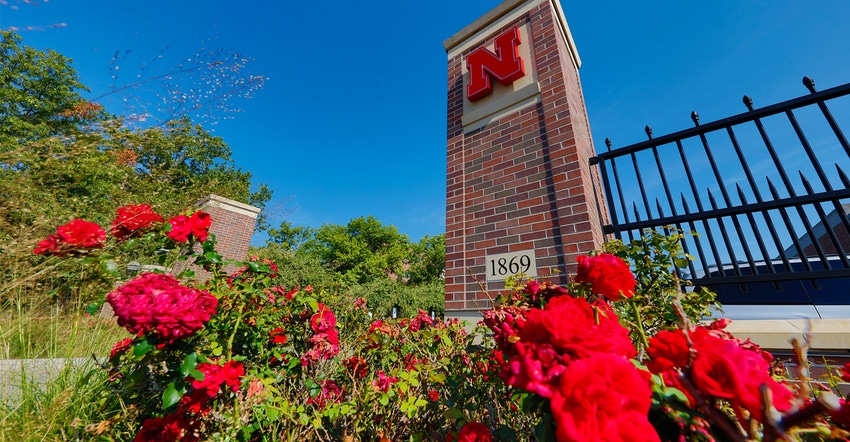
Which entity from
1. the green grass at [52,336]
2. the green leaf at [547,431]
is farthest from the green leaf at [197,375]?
the green grass at [52,336]

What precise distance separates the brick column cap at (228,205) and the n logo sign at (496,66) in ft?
31.5

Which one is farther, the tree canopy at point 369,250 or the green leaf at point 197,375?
the tree canopy at point 369,250

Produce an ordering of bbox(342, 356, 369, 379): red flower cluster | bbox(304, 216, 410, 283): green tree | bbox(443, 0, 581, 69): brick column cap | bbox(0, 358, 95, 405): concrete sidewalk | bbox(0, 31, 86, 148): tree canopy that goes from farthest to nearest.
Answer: bbox(304, 216, 410, 283): green tree < bbox(0, 31, 86, 148): tree canopy < bbox(443, 0, 581, 69): brick column cap < bbox(342, 356, 369, 379): red flower cluster < bbox(0, 358, 95, 405): concrete sidewalk

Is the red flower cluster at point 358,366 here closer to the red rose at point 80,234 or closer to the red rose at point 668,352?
the red rose at point 80,234

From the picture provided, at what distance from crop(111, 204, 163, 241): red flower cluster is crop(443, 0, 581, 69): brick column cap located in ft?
14.7

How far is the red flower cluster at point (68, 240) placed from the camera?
4.70ft

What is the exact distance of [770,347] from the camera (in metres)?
2.04

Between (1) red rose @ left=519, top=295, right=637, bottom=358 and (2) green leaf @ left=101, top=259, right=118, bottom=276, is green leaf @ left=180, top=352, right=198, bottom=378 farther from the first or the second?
(1) red rose @ left=519, top=295, right=637, bottom=358

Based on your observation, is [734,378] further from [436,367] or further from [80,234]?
[80,234]

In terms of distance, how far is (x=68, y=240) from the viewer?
56.7 inches

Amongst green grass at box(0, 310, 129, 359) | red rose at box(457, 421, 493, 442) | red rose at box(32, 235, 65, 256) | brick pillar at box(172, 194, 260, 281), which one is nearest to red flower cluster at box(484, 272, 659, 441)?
red rose at box(457, 421, 493, 442)

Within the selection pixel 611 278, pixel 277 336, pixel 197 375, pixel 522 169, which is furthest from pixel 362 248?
pixel 611 278

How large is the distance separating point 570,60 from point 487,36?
1213mm

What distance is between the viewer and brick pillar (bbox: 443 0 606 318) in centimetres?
288
